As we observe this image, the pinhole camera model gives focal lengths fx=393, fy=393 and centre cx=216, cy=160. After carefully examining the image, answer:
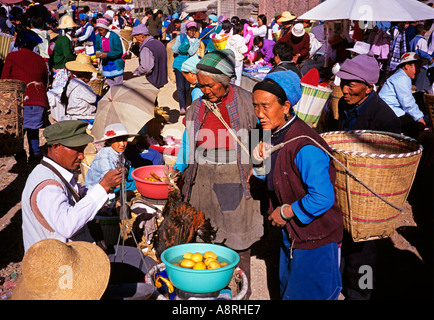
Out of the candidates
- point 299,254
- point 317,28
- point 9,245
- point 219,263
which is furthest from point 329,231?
point 317,28

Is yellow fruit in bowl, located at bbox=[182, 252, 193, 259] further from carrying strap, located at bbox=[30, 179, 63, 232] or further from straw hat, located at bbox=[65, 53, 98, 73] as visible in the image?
straw hat, located at bbox=[65, 53, 98, 73]

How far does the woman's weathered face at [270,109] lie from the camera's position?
287 centimetres

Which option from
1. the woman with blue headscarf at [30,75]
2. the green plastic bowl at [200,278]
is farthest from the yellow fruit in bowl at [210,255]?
the woman with blue headscarf at [30,75]

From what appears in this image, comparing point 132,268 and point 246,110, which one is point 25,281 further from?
point 246,110

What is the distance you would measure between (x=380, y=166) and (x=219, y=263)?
1390mm

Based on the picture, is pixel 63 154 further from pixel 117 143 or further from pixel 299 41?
pixel 299 41

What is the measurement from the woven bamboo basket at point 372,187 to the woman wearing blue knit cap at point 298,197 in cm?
15

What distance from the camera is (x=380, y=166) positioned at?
2.84 metres

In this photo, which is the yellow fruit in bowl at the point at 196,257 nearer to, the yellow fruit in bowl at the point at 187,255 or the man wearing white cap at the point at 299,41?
the yellow fruit in bowl at the point at 187,255

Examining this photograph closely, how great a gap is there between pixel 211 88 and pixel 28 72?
520 centimetres

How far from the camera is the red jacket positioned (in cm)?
729

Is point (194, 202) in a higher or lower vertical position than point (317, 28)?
lower

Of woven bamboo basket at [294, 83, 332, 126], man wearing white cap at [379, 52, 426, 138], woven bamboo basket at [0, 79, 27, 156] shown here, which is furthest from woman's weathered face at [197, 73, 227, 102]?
woven bamboo basket at [0, 79, 27, 156]
